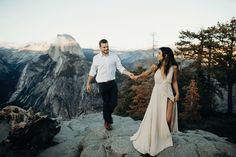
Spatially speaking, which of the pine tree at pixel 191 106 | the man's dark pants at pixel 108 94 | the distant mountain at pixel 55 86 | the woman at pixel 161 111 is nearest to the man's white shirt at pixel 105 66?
the man's dark pants at pixel 108 94

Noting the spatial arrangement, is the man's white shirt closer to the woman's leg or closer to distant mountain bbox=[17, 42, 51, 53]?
the woman's leg

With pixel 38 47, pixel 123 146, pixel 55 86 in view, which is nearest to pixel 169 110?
pixel 123 146

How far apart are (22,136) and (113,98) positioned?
350 centimetres

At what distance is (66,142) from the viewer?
973 cm

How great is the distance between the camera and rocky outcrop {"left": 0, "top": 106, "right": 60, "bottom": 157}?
9.00m

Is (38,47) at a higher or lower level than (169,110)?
higher

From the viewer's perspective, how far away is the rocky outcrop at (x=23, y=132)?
900cm

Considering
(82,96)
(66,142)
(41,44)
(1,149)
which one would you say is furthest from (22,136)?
(41,44)

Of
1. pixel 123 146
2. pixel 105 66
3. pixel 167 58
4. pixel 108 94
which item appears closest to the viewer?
pixel 167 58

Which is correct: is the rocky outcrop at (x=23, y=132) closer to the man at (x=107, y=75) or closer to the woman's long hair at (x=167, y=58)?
the man at (x=107, y=75)

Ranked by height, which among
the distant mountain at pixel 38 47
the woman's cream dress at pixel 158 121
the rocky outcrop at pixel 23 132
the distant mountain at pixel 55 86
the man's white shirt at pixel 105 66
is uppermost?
the distant mountain at pixel 38 47

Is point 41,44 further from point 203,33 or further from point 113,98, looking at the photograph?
point 113,98

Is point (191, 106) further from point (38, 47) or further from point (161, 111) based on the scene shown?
point (38, 47)

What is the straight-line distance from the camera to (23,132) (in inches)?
357
